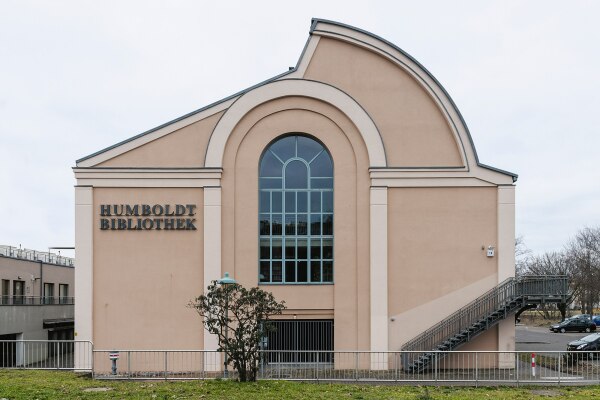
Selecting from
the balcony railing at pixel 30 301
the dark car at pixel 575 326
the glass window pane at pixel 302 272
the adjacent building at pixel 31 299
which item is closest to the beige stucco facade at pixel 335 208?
the glass window pane at pixel 302 272

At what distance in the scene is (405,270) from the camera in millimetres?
23656

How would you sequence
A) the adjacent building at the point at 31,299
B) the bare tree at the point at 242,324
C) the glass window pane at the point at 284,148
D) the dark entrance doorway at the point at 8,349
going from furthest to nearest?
the adjacent building at the point at 31,299, the dark entrance doorway at the point at 8,349, the glass window pane at the point at 284,148, the bare tree at the point at 242,324

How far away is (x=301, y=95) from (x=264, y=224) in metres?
5.38

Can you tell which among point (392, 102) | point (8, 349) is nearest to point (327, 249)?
point (392, 102)

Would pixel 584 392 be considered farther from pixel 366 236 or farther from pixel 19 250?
pixel 19 250

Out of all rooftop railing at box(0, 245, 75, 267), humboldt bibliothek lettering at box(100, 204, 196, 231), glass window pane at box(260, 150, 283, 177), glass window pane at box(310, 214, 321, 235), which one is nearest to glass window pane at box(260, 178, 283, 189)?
glass window pane at box(260, 150, 283, 177)

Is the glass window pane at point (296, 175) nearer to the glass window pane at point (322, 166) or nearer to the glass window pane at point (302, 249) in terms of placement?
the glass window pane at point (322, 166)

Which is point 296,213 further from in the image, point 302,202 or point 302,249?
point 302,249

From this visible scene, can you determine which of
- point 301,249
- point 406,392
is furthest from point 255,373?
point 301,249

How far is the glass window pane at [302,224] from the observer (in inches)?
957

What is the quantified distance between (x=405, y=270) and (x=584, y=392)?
27.1 ft

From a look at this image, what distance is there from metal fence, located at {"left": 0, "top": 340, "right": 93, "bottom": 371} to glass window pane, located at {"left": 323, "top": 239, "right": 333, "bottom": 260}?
955 cm

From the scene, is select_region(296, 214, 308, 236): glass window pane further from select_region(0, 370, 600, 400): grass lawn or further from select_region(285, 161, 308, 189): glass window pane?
select_region(0, 370, 600, 400): grass lawn

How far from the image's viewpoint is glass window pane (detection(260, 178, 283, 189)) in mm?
24422
